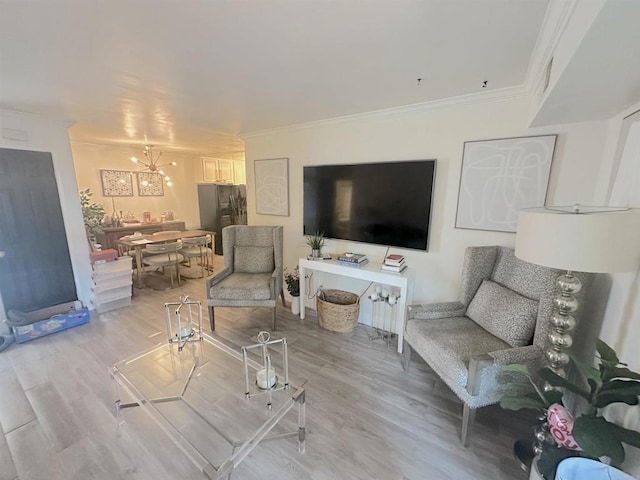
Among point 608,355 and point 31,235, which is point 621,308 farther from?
point 31,235

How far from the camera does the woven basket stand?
272 cm

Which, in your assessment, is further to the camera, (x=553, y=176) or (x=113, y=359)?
(x=113, y=359)

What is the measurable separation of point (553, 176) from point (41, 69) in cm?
354

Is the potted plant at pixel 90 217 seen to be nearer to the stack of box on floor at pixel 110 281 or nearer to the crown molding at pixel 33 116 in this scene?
the stack of box on floor at pixel 110 281

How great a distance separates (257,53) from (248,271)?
226 cm

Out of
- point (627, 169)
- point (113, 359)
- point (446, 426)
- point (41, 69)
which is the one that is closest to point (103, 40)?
point (41, 69)

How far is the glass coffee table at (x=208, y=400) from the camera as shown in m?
1.41

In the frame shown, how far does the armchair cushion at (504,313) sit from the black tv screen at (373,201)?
64 centimetres

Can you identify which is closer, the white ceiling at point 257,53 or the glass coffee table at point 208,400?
the white ceiling at point 257,53

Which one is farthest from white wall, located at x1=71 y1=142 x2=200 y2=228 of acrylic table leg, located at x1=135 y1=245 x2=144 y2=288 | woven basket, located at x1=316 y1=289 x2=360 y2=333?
woven basket, located at x1=316 y1=289 x2=360 y2=333

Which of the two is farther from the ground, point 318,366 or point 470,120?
point 470,120

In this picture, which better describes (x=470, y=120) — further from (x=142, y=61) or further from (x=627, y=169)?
(x=142, y=61)

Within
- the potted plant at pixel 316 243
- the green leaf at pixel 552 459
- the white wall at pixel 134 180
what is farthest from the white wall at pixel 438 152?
the white wall at pixel 134 180

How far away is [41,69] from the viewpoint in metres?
1.71
